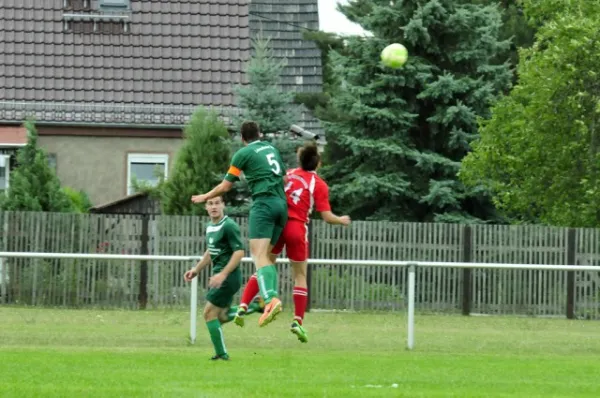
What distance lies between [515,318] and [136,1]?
14.2 m

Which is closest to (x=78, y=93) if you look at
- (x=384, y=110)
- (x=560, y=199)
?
(x=384, y=110)

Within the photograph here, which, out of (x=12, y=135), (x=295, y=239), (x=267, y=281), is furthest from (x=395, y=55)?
(x=12, y=135)

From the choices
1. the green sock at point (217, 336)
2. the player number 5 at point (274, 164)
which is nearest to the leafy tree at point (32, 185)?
the green sock at point (217, 336)

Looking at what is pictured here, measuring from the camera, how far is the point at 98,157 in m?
34.0

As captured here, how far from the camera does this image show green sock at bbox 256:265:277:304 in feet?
45.3

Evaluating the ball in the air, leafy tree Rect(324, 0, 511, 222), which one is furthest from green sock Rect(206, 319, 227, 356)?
leafy tree Rect(324, 0, 511, 222)

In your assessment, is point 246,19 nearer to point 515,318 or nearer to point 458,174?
point 458,174

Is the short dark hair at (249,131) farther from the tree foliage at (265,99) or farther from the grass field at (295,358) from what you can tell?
the tree foliage at (265,99)

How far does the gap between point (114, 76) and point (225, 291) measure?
20.4 metres

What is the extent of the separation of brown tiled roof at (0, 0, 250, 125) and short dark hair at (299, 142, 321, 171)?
19764 millimetres

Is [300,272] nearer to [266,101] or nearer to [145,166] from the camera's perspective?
[266,101]

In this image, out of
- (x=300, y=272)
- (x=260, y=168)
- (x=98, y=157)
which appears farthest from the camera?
(x=98, y=157)

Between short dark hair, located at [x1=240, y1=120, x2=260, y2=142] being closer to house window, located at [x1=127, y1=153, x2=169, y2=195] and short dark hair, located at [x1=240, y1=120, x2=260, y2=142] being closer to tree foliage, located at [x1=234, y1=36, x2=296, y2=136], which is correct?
tree foliage, located at [x1=234, y1=36, x2=296, y2=136]

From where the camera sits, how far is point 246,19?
115ft
